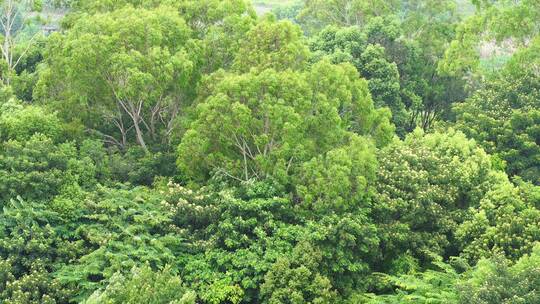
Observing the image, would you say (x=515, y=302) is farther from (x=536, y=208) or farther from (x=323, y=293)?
(x=536, y=208)

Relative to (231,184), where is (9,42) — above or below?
above

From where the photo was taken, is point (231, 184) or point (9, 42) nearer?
point (231, 184)

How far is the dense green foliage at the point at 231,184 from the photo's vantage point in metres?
18.6

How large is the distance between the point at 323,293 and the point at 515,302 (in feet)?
16.6

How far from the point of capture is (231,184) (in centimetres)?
2164

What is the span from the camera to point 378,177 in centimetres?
2220

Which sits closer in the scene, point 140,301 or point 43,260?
point 140,301

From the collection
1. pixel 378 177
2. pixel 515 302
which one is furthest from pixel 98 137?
pixel 515 302

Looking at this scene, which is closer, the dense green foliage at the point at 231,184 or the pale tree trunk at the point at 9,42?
the dense green foliage at the point at 231,184

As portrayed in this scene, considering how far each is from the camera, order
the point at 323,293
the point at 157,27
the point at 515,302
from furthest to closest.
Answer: the point at 157,27
the point at 323,293
the point at 515,302

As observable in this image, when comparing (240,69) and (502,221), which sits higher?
(240,69)

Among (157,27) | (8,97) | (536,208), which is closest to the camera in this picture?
(536,208)

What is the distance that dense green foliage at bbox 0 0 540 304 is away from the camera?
1858 cm

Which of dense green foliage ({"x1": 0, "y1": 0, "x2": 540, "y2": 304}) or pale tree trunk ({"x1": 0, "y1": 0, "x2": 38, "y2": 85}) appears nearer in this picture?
dense green foliage ({"x1": 0, "y1": 0, "x2": 540, "y2": 304})
